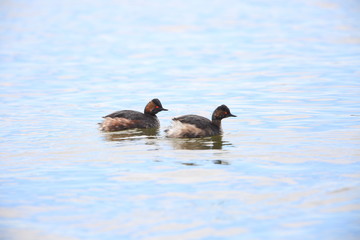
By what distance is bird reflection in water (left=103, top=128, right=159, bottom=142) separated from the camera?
13492mm

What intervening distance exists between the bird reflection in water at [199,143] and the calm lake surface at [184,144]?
0.19 ft

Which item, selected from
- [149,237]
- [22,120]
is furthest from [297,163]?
[22,120]

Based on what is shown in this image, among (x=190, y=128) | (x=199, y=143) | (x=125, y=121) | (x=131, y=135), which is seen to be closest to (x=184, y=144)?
(x=199, y=143)

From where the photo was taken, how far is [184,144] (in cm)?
1275

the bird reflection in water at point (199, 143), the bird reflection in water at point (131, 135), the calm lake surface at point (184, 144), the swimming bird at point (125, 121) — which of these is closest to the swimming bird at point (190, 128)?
the bird reflection in water at point (199, 143)

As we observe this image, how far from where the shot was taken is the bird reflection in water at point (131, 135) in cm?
1349

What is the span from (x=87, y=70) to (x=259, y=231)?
65.3 feet

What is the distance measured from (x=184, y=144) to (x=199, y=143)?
346 millimetres

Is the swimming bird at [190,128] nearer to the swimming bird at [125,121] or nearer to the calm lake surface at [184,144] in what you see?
the calm lake surface at [184,144]

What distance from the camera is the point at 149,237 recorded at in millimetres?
7762

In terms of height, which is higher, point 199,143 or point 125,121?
point 125,121

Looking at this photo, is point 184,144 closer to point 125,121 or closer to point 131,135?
point 131,135

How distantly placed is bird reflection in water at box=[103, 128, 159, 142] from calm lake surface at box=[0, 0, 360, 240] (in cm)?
6

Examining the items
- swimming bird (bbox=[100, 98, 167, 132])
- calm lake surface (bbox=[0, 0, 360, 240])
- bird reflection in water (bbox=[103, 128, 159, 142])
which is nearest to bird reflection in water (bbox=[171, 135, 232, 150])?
calm lake surface (bbox=[0, 0, 360, 240])
